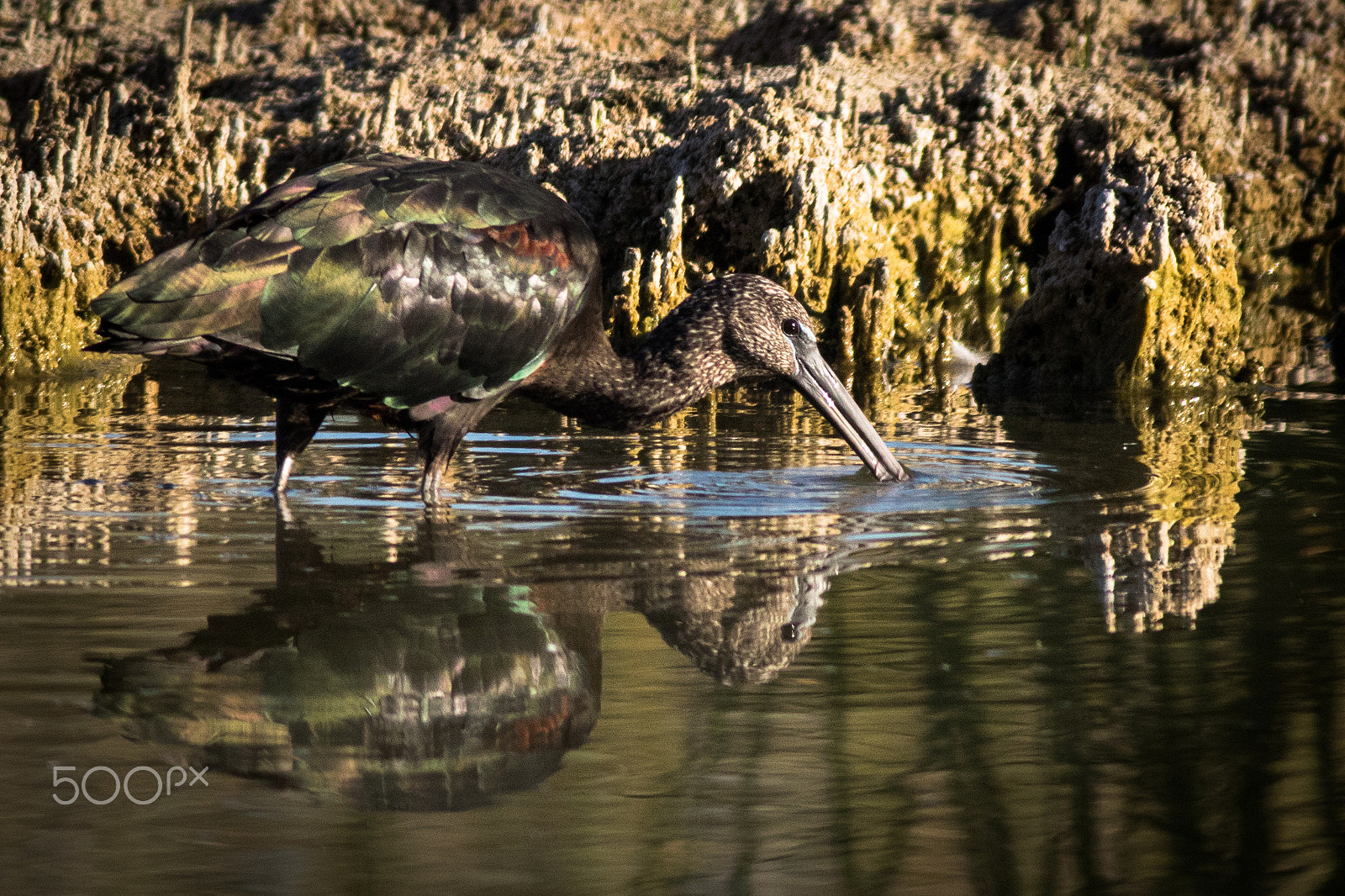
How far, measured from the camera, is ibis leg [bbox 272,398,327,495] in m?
6.85

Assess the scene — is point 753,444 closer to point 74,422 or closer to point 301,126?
point 74,422

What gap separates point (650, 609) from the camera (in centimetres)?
496

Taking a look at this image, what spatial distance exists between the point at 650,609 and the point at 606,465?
287 cm

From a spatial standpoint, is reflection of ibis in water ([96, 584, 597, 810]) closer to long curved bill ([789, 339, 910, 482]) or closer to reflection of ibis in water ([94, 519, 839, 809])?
reflection of ibis in water ([94, 519, 839, 809])

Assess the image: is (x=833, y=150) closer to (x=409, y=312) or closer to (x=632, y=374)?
(x=632, y=374)

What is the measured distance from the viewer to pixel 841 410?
7512 mm

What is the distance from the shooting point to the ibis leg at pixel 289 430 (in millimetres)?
6852

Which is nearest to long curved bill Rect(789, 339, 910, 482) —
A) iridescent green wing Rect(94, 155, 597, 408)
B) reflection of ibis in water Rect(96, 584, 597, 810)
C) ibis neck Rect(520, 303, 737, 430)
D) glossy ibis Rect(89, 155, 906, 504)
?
glossy ibis Rect(89, 155, 906, 504)

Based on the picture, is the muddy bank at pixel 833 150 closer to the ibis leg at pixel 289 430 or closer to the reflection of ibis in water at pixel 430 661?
the ibis leg at pixel 289 430

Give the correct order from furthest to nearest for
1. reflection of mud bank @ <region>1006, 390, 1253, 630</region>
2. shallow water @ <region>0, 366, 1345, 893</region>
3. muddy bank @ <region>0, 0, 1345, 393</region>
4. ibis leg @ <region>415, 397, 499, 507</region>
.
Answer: muddy bank @ <region>0, 0, 1345, 393</region> < ibis leg @ <region>415, 397, 499, 507</region> < reflection of mud bank @ <region>1006, 390, 1253, 630</region> < shallow water @ <region>0, 366, 1345, 893</region>

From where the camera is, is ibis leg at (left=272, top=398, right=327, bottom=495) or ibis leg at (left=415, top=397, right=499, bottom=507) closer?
ibis leg at (left=415, top=397, right=499, bottom=507)

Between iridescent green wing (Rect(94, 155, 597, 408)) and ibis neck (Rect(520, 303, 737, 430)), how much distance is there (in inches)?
12.6

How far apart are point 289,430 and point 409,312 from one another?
92 cm

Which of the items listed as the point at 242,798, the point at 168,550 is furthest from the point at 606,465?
the point at 242,798
